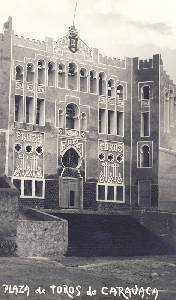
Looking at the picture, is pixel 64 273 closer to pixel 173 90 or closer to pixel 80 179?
pixel 80 179

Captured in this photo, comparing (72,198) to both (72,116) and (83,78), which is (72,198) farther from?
(83,78)

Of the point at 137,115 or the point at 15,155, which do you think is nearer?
the point at 15,155

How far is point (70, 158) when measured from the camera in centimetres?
4934

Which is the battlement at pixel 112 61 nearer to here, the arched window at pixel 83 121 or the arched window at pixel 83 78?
the arched window at pixel 83 78

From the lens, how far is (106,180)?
50.9m

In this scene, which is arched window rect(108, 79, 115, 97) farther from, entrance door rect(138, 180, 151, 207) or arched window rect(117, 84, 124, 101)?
entrance door rect(138, 180, 151, 207)

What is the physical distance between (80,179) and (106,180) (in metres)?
2.74

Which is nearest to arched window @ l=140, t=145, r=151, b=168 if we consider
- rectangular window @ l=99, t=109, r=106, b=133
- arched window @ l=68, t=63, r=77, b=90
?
rectangular window @ l=99, t=109, r=106, b=133

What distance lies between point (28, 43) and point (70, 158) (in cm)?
996

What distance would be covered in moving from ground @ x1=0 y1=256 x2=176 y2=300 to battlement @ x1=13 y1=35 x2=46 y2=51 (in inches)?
760

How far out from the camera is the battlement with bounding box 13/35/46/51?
46141 millimetres

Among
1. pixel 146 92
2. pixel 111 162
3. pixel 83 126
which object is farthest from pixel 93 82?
pixel 111 162

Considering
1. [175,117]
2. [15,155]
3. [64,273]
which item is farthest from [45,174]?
[64,273]

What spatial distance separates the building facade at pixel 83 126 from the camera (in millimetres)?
45938
